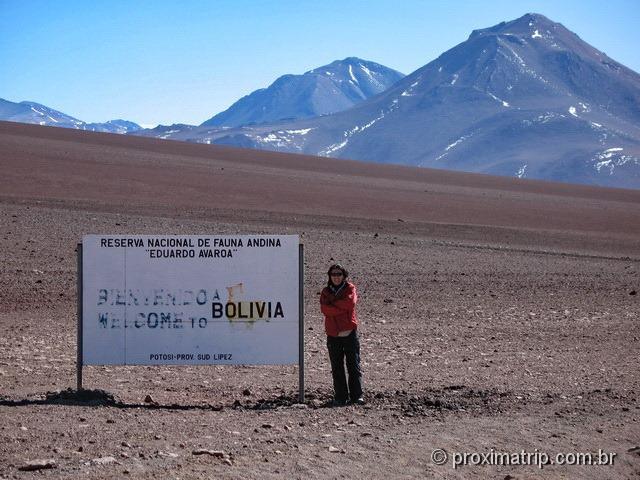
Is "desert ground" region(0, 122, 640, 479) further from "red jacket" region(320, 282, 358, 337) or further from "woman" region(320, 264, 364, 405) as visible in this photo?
"red jacket" region(320, 282, 358, 337)

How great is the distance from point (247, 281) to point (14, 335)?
186 inches

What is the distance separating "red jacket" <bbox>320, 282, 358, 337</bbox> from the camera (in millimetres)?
8914

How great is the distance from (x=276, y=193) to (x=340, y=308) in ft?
118

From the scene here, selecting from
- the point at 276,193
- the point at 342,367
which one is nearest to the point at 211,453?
the point at 342,367

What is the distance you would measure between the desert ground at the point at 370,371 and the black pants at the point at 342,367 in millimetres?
177

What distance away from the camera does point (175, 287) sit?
9.15 metres

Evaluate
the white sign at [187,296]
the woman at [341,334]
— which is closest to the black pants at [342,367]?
the woman at [341,334]

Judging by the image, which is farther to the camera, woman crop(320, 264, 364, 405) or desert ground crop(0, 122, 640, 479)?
woman crop(320, 264, 364, 405)

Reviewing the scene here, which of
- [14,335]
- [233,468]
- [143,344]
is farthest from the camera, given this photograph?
[14,335]

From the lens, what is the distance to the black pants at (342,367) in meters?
8.90

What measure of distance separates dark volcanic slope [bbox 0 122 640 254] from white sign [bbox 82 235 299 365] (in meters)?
22.8

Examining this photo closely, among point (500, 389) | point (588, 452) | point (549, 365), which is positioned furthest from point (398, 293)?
point (588, 452)

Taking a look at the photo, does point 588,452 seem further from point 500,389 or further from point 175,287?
point 175,287

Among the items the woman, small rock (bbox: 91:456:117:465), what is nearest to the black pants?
the woman
